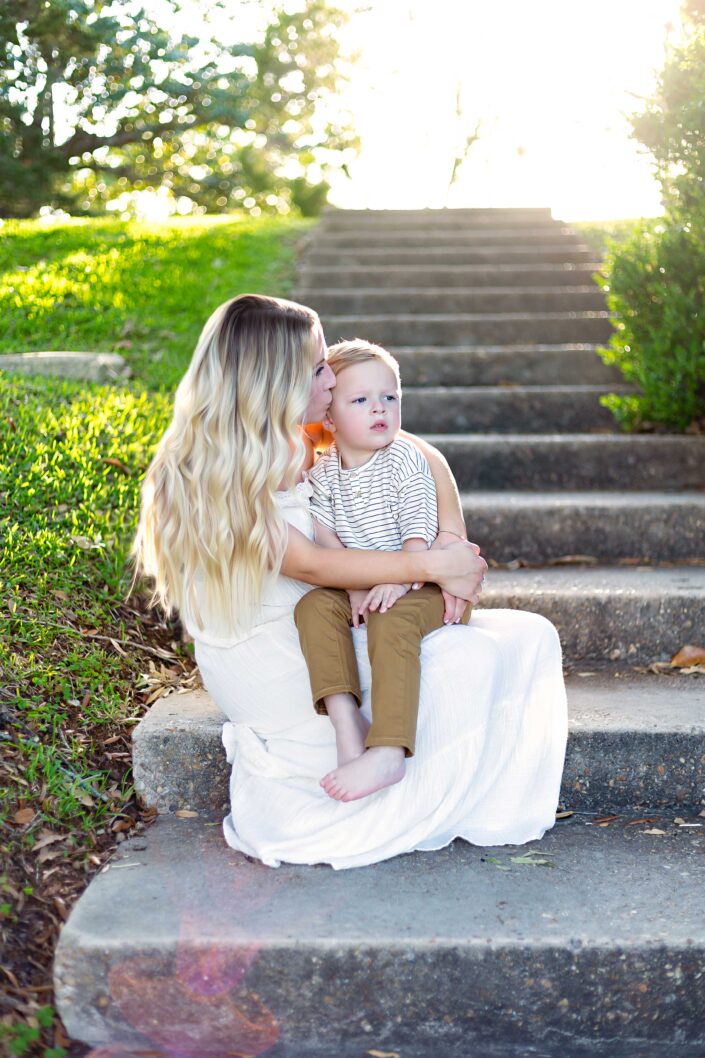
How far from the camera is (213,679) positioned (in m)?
2.62

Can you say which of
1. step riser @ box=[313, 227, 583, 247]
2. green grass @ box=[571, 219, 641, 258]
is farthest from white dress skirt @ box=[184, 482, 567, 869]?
step riser @ box=[313, 227, 583, 247]

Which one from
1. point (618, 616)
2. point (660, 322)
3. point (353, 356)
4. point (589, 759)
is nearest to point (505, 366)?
point (660, 322)

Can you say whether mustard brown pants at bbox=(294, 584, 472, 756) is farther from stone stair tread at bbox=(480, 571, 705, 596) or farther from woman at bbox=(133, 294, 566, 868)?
stone stair tread at bbox=(480, 571, 705, 596)

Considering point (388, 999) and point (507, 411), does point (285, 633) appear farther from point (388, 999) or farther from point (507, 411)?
point (507, 411)

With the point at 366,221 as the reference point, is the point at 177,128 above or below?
above

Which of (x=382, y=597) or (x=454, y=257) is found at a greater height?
(x=454, y=257)

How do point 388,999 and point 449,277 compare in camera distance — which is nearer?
point 388,999

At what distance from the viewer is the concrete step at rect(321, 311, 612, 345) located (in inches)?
220

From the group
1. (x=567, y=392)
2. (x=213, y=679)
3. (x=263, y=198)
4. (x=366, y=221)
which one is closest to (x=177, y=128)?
(x=263, y=198)

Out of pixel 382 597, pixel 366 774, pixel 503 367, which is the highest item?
pixel 503 367

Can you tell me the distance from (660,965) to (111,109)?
1271 cm

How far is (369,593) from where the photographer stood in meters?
2.56

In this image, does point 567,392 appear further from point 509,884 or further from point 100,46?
point 100,46

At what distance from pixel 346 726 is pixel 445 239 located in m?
5.76
